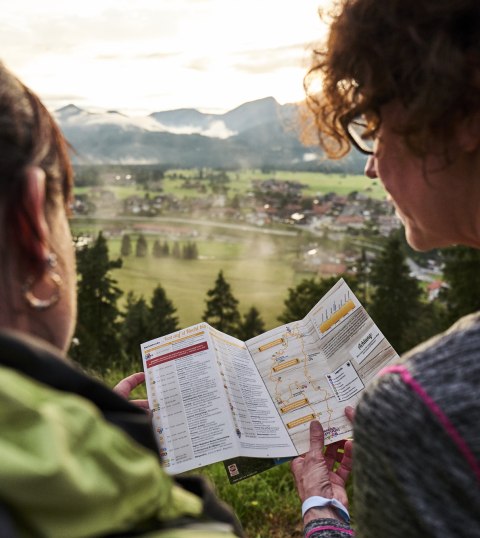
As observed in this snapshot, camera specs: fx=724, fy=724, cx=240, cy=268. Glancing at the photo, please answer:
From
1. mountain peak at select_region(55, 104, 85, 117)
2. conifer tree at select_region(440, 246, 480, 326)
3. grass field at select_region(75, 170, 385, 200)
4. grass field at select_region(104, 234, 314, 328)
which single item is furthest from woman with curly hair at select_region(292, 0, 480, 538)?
mountain peak at select_region(55, 104, 85, 117)

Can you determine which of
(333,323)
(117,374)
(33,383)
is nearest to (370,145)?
(333,323)

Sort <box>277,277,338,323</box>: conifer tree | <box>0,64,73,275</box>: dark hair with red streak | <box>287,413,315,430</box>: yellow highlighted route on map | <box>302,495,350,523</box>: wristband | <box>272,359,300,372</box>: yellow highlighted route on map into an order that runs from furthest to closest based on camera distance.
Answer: <box>277,277,338,323</box>: conifer tree, <box>272,359,300,372</box>: yellow highlighted route on map, <box>287,413,315,430</box>: yellow highlighted route on map, <box>302,495,350,523</box>: wristband, <box>0,64,73,275</box>: dark hair with red streak

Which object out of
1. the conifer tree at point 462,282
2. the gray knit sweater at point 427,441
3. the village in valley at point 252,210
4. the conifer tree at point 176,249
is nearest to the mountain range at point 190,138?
the village in valley at point 252,210

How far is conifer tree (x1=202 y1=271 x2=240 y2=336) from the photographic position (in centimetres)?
570

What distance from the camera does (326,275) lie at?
6.09m

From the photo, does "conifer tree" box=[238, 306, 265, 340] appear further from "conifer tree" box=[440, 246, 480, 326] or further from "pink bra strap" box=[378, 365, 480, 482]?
"pink bra strap" box=[378, 365, 480, 482]

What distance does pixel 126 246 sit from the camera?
6.53m

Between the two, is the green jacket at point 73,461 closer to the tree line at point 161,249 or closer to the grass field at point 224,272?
the grass field at point 224,272

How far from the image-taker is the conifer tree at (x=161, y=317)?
227 inches

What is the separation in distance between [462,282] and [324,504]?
12.6 feet

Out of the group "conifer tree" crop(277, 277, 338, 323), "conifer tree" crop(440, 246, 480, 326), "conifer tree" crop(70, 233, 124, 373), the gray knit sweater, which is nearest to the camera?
the gray knit sweater

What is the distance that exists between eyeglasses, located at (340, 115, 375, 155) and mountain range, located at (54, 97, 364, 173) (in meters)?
5.12

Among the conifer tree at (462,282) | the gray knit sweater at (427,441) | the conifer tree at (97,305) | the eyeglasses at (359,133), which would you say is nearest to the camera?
the gray knit sweater at (427,441)

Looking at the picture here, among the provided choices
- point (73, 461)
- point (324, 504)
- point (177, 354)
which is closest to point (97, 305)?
point (177, 354)
